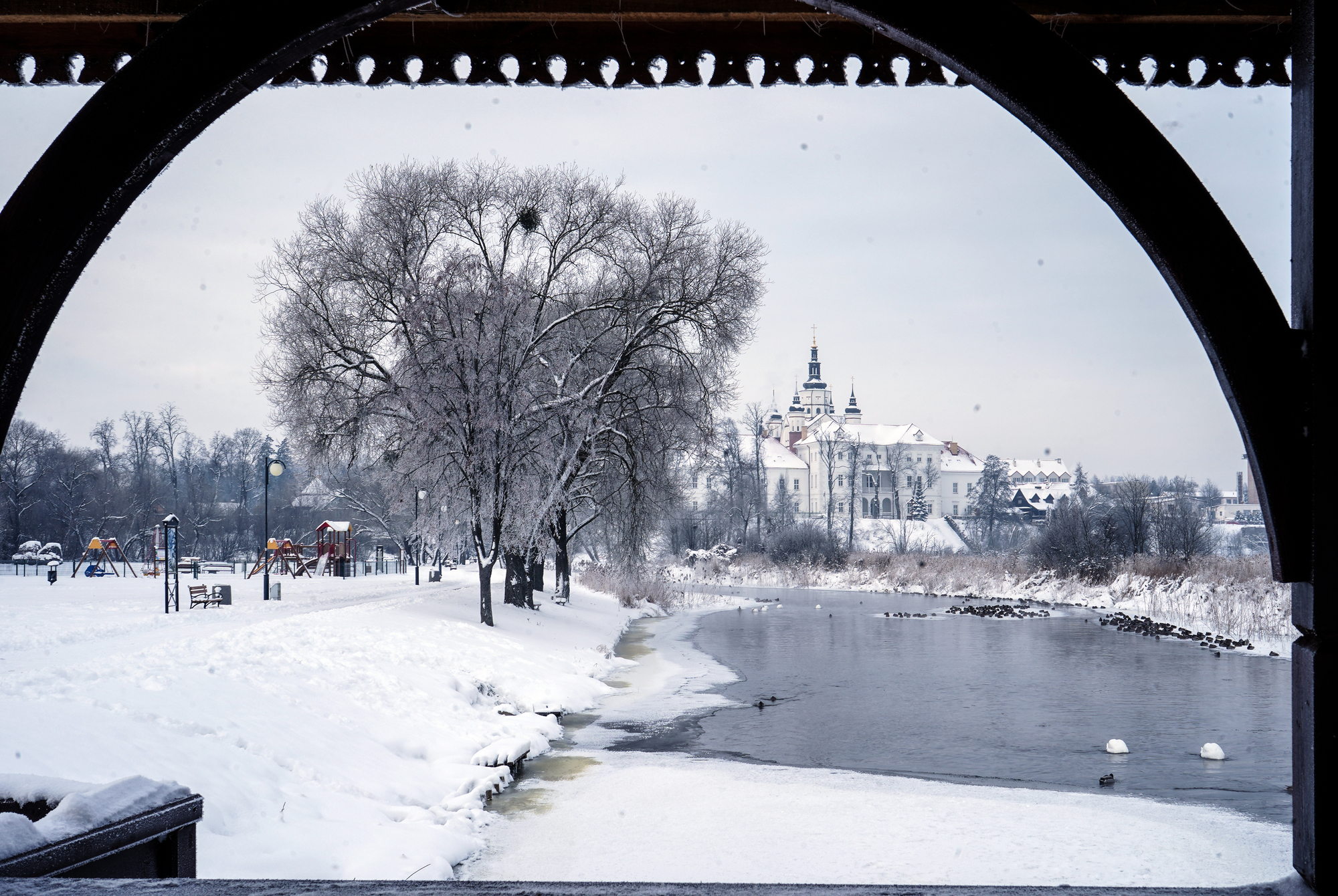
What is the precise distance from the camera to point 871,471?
9038 centimetres

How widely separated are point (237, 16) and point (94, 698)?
7652 mm

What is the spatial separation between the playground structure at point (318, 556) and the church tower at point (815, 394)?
82735 mm

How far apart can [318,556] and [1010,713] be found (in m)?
32.3

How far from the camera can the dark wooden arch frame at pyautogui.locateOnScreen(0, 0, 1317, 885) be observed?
2.06m

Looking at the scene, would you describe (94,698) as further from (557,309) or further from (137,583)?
(137,583)

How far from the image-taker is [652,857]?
795 centimetres

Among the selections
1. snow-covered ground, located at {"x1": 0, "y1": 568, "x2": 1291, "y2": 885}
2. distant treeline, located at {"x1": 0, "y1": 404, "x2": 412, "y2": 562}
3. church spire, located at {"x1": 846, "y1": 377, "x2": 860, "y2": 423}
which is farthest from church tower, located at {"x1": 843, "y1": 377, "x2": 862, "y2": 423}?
→ snow-covered ground, located at {"x1": 0, "y1": 568, "x2": 1291, "y2": 885}

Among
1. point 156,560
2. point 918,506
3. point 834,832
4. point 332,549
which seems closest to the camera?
point 834,832

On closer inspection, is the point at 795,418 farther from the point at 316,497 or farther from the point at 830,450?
the point at 316,497

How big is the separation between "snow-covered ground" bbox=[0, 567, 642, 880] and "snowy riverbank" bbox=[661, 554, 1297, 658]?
10.9 m

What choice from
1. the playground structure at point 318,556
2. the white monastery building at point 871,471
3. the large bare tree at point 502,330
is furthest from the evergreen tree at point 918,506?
the large bare tree at point 502,330

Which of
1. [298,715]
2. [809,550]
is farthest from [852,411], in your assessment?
[298,715]

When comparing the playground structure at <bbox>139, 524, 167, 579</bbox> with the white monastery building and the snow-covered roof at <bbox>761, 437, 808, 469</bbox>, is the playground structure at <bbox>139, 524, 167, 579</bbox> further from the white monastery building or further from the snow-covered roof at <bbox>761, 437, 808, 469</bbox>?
the snow-covered roof at <bbox>761, 437, 808, 469</bbox>

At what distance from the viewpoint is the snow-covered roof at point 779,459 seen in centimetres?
9725
